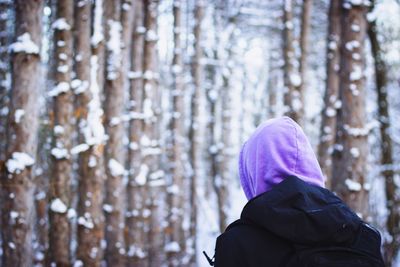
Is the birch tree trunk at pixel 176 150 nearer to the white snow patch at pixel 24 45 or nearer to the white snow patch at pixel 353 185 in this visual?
the white snow patch at pixel 353 185

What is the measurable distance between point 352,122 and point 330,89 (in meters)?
4.20

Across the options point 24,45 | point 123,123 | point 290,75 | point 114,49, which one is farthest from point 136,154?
point 24,45

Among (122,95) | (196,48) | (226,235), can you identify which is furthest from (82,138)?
(196,48)

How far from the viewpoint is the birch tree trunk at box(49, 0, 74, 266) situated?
6355mm

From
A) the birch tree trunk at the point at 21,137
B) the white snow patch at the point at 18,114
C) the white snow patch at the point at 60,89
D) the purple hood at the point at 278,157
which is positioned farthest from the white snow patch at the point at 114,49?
the purple hood at the point at 278,157

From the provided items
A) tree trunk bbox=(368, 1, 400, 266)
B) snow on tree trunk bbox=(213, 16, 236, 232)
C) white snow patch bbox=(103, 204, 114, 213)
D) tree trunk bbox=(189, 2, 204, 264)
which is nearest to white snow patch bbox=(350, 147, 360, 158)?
tree trunk bbox=(368, 1, 400, 266)

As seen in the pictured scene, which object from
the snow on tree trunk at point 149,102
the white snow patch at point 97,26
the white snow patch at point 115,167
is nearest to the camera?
the white snow patch at point 97,26

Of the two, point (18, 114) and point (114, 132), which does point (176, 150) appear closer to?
point (114, 132)

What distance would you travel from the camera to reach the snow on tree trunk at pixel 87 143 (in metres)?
6.75

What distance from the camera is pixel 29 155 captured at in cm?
522

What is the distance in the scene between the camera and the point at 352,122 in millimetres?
6016

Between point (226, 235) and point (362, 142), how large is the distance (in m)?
4.80

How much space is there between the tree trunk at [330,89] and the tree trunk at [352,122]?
1544 millimetres

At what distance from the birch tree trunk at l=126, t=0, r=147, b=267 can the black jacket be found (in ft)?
26.9
